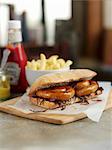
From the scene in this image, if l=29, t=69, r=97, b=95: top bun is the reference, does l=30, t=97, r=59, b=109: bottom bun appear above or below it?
below

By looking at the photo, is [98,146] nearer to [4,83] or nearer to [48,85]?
[48,85]

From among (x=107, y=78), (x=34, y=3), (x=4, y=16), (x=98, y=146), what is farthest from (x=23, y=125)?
(x=34, y=3)

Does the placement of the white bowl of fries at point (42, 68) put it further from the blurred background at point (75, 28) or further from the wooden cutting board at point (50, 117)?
the blurred background at point (75, 28)

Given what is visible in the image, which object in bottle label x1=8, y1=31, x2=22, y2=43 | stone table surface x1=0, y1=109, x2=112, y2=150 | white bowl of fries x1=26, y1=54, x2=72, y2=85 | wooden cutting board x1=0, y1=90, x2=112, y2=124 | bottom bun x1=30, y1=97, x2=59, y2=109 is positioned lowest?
stone table surface x1=0, y1=109, x2=112, y2=150

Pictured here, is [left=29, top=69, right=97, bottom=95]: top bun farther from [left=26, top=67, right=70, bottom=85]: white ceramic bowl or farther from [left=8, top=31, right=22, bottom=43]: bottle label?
[left=8, top=31, right=22, bottom=43]: bottle label

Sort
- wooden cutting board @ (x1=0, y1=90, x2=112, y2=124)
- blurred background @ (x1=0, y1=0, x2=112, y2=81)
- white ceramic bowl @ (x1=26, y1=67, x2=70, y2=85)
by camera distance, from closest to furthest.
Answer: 1. wooden cutting board @ (x1=0, y1=90, x2=112, y2=124)
2. white ceramic bowl @ (x1=26, y1=67, x2=70, y2=85)
3. blurred background @ (x1=0, y1=0, x2=112, y2=81)

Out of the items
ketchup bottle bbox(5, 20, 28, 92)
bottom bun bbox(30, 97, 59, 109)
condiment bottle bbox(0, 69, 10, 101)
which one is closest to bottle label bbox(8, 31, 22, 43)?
ketchup bottle bbox(5, 20, 28, 92)
